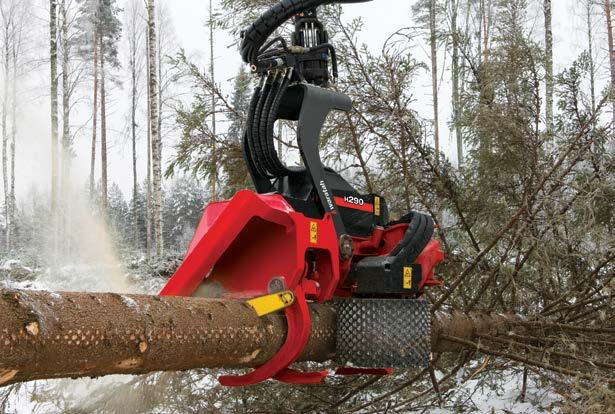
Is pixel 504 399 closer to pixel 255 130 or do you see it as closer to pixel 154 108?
pixel 255 130

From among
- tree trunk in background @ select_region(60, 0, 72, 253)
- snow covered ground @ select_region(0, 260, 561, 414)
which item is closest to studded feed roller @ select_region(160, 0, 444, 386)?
snow covered ground @ select_region(0, 260, 561, 414)

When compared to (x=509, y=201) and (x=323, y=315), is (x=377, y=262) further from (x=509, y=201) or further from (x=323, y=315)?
(x=509, y=201)

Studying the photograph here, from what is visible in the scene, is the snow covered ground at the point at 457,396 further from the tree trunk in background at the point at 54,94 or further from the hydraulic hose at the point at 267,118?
the tree trunk in background at the point at 54,94

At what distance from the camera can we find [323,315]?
3.34 meters

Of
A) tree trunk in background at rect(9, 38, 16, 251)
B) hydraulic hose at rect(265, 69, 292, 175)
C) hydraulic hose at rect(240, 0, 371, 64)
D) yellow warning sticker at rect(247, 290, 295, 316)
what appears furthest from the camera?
tree trunk in background at rect(9, 38, 16, 251)

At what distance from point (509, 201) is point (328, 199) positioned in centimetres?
315

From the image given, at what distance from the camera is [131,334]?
93.0 inches

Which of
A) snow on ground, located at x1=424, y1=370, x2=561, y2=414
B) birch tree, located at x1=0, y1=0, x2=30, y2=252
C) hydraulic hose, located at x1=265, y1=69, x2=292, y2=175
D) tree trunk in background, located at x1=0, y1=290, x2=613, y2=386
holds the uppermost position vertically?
birch tree, located at x1=0, y1=0, x2=30, y2=252

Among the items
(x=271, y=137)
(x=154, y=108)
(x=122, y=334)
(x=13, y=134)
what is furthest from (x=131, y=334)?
(x=13, y=134)

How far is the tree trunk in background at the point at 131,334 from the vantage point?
2.05 metres

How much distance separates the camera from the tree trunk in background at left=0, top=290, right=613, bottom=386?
205 cm

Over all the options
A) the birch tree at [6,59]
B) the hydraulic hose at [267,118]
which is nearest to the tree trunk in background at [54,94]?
the birch tree at [6,59]

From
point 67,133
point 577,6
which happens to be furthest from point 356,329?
point 577,6

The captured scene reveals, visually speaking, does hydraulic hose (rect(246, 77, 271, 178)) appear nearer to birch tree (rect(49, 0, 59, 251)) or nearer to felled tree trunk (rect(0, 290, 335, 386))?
felled tree trunk (rect(0, 290, 335, 386))
